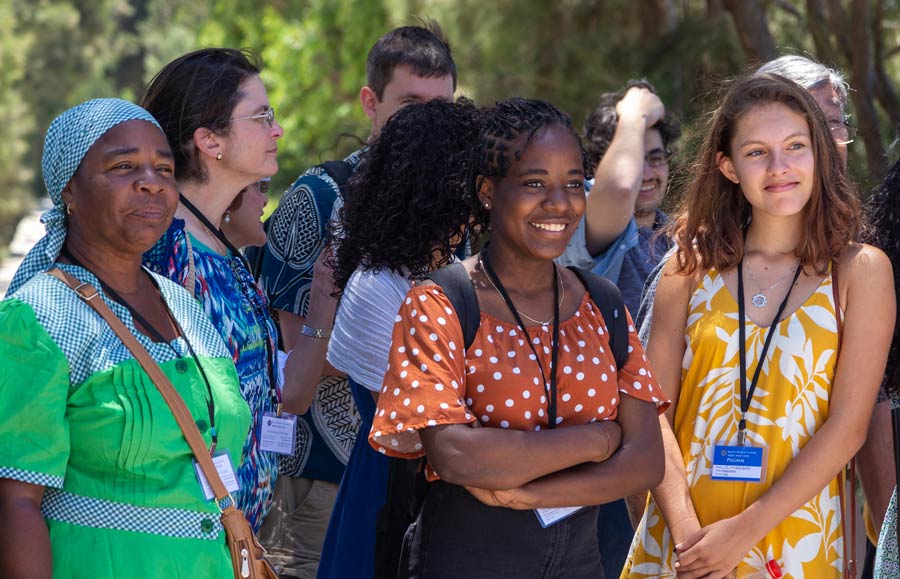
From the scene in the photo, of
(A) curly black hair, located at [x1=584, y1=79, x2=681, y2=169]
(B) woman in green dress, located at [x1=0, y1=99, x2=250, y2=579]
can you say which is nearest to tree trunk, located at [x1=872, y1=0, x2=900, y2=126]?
(A) curly black hair, located at [x1=584, y1=79, x2=681, y2=169]

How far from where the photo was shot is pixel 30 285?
2.55m

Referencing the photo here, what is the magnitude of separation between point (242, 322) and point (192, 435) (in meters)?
0.77

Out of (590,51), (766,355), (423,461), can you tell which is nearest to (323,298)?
(423,461)

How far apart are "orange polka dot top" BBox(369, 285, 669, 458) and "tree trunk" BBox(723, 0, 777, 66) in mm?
4716

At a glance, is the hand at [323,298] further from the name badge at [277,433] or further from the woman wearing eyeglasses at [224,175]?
the name badge at [277,433]

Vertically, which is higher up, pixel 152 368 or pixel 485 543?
pixel 152 368

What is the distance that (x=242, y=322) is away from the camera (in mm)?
3340

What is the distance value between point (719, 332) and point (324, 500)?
1.59 metres

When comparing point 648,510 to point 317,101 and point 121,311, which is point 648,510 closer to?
point 121,311

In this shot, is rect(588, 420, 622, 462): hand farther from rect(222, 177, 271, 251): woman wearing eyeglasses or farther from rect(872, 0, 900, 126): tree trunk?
rect(872, 0, 900, 126): tree trunk

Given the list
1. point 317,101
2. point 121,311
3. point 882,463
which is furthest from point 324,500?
point 317,101

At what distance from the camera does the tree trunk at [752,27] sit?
7062 mm

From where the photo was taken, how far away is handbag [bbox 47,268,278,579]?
2586 mm

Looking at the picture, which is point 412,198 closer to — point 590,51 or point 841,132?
point 841,132
